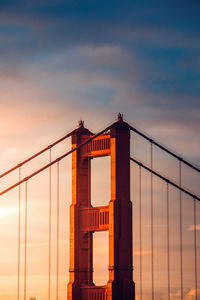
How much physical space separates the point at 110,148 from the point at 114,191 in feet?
9.33

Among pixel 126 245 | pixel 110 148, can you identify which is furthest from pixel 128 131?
pixel 126 245

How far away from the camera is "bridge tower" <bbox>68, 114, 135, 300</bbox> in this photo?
3031 inches

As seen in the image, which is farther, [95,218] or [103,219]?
[95,218]

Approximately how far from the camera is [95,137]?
79625mm

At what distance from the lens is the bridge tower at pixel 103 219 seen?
77.0m

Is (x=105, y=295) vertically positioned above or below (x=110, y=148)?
below

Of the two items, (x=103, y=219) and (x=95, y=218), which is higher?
(x=95, y=218)

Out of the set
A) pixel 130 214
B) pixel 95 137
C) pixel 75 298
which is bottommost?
pixel 75 298

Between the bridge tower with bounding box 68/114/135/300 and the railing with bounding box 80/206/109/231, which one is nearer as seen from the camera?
the bridge tower with bounding box 68/114/135/300

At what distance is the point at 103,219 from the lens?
7862cm

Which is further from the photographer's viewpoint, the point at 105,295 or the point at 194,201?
the point at 194,201

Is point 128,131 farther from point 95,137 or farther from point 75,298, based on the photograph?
point 75,298

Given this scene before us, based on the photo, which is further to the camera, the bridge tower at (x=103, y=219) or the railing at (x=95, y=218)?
the railing at (x=95, y=218)

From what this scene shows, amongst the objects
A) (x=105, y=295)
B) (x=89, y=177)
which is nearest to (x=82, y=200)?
(x=89, y=177)
